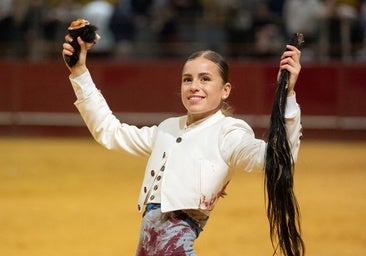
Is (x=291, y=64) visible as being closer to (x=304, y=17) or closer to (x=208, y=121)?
(x=208, y=121)

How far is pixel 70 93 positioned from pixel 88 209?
6.53 meters

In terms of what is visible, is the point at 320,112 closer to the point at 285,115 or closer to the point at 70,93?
the point at 70,93

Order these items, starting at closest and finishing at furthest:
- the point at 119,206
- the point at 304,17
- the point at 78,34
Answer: the point at 78,34 → the point at 119,206 → the point at 304,17

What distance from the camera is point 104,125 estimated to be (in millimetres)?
4301

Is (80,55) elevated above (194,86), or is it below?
above

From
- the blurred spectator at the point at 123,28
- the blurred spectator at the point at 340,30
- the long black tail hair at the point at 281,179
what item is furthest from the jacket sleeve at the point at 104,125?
the blurred spectator at the point at 123,28

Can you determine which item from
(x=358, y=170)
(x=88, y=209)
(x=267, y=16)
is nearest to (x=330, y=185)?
(x=358, y=170)

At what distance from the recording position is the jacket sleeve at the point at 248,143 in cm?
377

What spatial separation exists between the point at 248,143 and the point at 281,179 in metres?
0.22

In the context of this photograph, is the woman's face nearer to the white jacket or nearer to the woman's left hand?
the white jacket

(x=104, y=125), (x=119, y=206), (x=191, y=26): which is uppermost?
(x=191, y=26)

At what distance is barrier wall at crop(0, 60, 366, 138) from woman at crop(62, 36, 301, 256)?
9839mm

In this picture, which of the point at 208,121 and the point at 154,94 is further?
the point at 154,94

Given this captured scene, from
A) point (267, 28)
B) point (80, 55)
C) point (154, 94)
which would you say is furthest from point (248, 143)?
point (154, 94)
